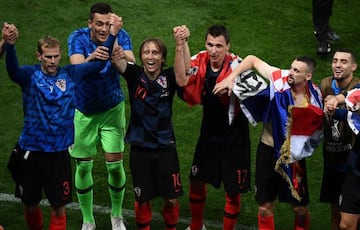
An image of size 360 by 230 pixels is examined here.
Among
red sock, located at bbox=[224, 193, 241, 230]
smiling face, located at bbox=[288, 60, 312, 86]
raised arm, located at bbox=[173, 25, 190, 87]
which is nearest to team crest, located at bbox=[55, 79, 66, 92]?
raised arm, located at bbox=[173, 25, 190, 87]

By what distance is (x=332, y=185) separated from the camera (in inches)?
354

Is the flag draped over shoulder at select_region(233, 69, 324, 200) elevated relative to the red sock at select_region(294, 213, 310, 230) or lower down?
elevated

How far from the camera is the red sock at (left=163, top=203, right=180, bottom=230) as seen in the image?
9.11 m

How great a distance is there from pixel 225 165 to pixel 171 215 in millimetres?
668

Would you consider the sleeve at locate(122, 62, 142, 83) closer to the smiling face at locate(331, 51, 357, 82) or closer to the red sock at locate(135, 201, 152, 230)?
the red sock at locate(135, 201, 152, 230)

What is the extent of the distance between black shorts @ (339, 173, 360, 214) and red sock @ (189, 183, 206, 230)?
4.78ft

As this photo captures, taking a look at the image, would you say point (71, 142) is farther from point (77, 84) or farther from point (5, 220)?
point (5, 220)

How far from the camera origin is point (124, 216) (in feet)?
33.2

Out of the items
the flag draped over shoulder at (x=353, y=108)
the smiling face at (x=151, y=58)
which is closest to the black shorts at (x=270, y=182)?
the flag draped over shoulder at (x=353, y=108)

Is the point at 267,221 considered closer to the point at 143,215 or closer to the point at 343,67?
the point at 143,215

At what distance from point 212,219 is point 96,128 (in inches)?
58.9

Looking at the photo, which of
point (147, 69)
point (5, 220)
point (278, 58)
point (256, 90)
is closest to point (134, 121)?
point (147, 69)

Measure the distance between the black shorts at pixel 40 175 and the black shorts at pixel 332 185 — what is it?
2307mm

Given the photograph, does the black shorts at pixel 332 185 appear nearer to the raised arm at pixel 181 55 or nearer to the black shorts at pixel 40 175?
the raised arm at pixel 181 55
